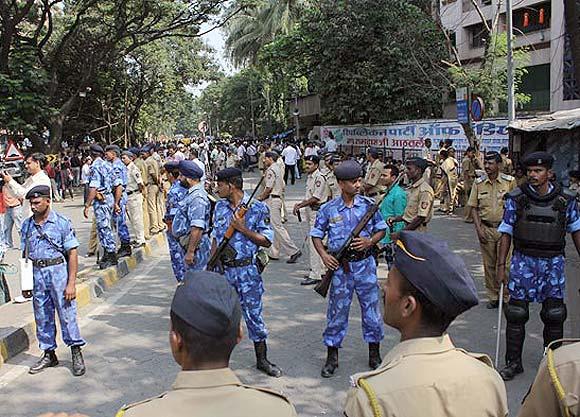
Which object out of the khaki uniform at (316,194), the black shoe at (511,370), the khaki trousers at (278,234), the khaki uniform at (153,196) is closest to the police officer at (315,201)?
the khaki uniform at (316,194)

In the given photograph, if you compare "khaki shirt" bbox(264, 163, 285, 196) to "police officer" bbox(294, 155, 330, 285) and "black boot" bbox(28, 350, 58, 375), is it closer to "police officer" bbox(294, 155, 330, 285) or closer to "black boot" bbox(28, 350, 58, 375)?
"police officer" bbox(294, 155, 330, 285)

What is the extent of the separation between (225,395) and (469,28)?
29830 mm

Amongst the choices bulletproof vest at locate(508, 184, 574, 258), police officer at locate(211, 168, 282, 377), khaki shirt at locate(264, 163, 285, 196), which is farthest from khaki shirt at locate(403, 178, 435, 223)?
khaki shirt at locate(264, 163, 285, 196)

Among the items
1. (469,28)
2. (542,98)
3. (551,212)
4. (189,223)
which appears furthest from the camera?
(469,28)

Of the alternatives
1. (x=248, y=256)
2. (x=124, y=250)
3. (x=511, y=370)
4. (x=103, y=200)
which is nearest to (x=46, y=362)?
(x=248, y=256)

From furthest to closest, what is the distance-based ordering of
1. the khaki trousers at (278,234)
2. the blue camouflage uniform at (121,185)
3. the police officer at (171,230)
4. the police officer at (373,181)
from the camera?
1. the khaki trousers at (278,234)
2. the police officer at (373,181)
3. the blue camouflage uniform at (121,185)
4. the police officer at (171,230)

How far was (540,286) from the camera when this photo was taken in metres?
4.56

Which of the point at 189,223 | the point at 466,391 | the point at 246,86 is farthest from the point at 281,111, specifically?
the point at 466,391

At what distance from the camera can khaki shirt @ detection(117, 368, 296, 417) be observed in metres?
1.58

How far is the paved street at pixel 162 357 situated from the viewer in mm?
4531

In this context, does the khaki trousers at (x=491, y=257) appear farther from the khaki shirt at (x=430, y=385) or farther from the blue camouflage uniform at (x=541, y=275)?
the khaki shirt at (x=430, y=385)

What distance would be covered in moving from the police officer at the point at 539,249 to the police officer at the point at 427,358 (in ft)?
9.64

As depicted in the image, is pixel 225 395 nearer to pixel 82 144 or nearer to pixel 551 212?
pixel 551 212

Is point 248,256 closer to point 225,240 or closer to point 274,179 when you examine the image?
point 225,240
